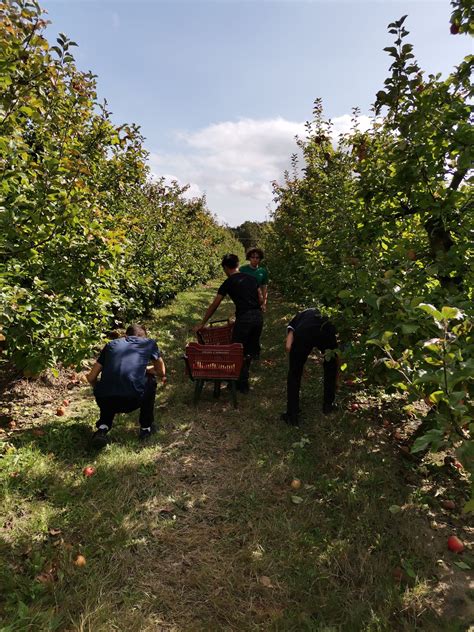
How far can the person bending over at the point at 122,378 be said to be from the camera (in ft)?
12.7

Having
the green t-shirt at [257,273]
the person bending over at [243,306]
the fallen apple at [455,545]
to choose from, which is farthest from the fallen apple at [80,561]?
the green t-shirt at [257,273]

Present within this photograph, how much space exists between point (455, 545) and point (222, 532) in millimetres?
1912

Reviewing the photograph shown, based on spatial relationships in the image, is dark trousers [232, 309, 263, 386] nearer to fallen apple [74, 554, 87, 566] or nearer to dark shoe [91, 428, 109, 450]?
dark shoe [91, 428, 109, 450]

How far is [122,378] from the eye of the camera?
153 inches

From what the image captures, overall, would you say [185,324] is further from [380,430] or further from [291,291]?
[380,430]

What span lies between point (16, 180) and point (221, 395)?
13.2ft

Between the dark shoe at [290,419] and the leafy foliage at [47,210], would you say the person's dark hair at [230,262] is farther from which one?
the dark shoe at [290,419]

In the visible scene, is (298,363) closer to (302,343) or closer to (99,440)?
(302,343)

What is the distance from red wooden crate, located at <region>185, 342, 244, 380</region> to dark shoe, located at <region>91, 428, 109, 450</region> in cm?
143

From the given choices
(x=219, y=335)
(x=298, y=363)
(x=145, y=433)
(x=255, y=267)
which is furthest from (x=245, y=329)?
(x=145, y=433)

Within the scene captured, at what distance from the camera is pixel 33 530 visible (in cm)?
284

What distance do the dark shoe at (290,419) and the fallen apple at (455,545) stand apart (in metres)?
2.12

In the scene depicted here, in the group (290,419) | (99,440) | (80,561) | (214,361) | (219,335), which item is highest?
(219,335)

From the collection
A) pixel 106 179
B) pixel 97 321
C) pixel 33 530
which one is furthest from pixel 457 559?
pixel 106 179
